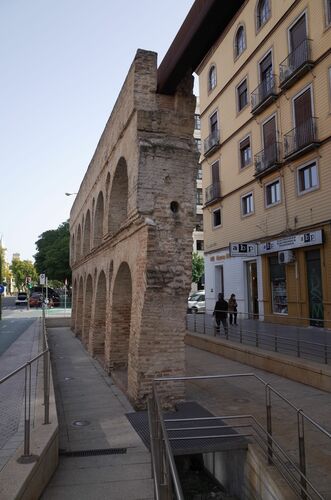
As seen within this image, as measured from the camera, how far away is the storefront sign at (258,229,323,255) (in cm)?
1630

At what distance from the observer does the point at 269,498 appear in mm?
4898

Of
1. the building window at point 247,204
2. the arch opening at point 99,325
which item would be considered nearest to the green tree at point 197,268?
the building window at point 247,204

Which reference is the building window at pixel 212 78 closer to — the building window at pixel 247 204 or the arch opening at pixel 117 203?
the building window at pixel 247 204

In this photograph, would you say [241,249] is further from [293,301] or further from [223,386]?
[223,386]

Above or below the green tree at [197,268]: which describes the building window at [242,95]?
A: above

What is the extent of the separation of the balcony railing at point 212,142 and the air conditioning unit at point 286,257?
9074 millimetres

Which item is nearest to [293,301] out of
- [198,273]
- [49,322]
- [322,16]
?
[322,16]

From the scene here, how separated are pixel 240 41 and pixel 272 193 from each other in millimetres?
8799

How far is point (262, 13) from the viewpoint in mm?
20312

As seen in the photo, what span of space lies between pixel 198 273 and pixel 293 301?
2710cm

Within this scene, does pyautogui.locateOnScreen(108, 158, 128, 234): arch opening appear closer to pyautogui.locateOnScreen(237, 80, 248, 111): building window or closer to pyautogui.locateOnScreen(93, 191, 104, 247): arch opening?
pyautogui.locateOnScreen(93, 191, 104, 247): arch opening

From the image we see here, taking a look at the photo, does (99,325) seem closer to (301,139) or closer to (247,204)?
(301,139)

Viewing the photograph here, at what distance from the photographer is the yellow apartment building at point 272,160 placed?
53.7 feet

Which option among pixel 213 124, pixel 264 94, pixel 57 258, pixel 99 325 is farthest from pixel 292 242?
pixel 57 258
